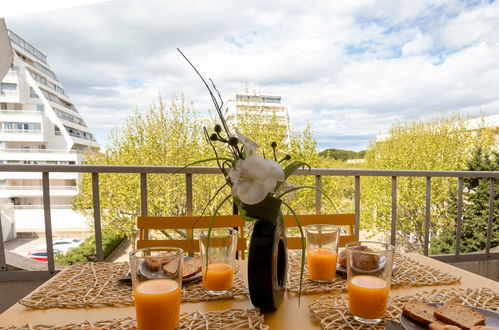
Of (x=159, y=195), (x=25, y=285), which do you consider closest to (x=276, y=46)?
(x=159, y=195)

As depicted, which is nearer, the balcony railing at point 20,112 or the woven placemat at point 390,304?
the woven placemat at point 390,304

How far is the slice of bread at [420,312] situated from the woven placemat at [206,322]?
27 cm

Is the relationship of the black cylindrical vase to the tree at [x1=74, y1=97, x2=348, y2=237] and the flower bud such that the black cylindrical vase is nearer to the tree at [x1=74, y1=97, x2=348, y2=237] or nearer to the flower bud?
the flower bud

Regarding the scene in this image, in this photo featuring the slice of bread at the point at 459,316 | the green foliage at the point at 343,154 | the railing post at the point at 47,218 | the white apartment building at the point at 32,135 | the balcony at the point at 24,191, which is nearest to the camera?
the slice of bread at the point at 459,316

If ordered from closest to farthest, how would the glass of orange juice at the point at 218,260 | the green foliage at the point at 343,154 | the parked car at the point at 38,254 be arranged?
1. the glass of orange juice at the point at 218,260
2. the green foliage at the point at 343,154
3. the parked car at the point at 38,254

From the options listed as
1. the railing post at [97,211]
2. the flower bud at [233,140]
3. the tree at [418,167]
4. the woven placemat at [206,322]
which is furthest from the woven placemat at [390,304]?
the tree at [418,167]

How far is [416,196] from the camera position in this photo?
43.4ft

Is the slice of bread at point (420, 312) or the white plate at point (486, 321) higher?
the slice of bread at point (420, 312)

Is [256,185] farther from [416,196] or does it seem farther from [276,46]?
[276,46]

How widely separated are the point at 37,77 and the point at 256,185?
4042 cm

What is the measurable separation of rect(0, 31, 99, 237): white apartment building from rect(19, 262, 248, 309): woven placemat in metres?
25.9

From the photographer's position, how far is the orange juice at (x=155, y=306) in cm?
57

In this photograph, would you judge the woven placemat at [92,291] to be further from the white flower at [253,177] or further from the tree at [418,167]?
the tree at [418,167]

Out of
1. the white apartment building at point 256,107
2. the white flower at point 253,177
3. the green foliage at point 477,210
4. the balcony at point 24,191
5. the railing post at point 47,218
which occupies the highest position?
the white apartment building at point 256,107
